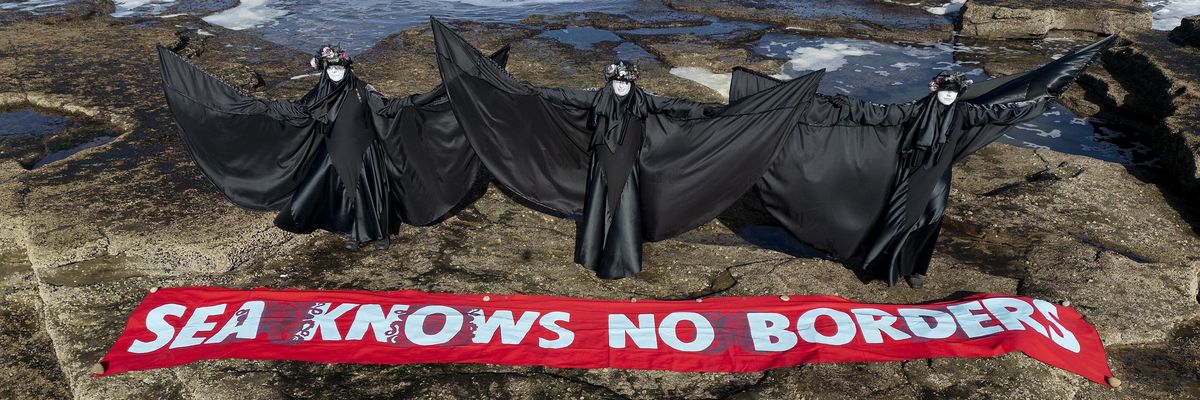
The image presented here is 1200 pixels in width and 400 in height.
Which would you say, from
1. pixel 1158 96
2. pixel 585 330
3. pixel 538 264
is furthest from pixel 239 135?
pixel 1158 96

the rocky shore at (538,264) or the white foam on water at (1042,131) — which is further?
the white foam on water at (1042,131)

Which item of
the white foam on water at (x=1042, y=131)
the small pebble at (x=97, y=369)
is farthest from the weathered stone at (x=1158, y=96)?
the small pebble at (x=97, y=369)

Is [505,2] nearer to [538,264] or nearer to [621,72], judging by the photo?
[538,264]

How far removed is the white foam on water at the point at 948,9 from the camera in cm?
1672

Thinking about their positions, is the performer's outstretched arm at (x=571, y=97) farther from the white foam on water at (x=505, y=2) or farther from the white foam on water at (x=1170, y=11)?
the white foam on water at (x=1170, y=11)

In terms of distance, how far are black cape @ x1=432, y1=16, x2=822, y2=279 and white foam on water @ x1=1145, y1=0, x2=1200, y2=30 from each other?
510 inches

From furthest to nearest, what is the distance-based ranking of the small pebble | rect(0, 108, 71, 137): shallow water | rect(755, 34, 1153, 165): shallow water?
1. rect(755, 34, 1153, 165): shallow water
2. rect(0, 108, 71, 137): shallow water
3. the small pebble

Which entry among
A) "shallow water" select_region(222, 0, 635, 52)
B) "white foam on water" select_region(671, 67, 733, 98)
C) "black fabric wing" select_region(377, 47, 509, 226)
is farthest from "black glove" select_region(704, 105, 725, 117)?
"shallow water" select_region(222, 0, 635, 52)

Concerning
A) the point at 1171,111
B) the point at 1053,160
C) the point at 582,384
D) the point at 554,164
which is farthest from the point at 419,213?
the point at 1171,111

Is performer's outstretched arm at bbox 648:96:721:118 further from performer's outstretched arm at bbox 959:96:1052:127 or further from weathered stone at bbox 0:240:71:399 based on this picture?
weathered stone at bbox 0:240:71:399

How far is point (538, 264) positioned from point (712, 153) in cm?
161

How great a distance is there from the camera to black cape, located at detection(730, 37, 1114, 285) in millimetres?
6074

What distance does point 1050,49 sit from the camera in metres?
14.2

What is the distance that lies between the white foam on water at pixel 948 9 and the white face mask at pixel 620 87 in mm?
12612
